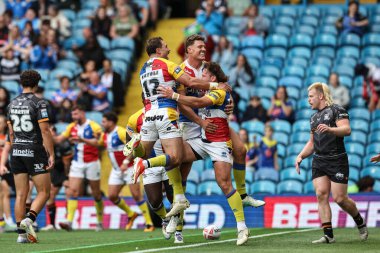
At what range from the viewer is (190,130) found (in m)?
14.8

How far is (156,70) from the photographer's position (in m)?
14.1

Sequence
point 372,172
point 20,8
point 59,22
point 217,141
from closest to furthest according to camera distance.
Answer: point 217,141, point 372,172, point 59,22, point 20,8

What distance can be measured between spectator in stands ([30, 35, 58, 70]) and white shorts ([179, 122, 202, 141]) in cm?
1206

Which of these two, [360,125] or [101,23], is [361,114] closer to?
[360,125]

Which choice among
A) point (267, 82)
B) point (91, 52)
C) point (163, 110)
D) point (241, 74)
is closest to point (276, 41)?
point (267, 82)

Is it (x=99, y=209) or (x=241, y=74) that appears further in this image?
(x=241, y=74)

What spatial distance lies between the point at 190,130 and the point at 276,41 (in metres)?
11.5

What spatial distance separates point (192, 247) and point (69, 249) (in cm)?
161

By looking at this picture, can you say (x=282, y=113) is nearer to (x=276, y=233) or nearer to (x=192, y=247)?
(x=276, y=233)

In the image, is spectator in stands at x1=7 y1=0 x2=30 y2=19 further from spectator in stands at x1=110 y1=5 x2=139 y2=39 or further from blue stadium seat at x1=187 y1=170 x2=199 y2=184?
blue stadium seat at x1=187 y1=170 x2=199 y2=184

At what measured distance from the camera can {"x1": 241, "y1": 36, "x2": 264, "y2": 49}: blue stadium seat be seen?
84.8ft

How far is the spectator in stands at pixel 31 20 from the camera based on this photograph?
2761 centimetres

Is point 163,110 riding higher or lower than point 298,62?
lower

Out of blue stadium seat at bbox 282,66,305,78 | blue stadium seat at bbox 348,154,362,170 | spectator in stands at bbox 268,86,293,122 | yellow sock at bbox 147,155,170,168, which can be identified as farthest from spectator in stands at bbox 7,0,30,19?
yellow sock at bbox 147,155,170,168
